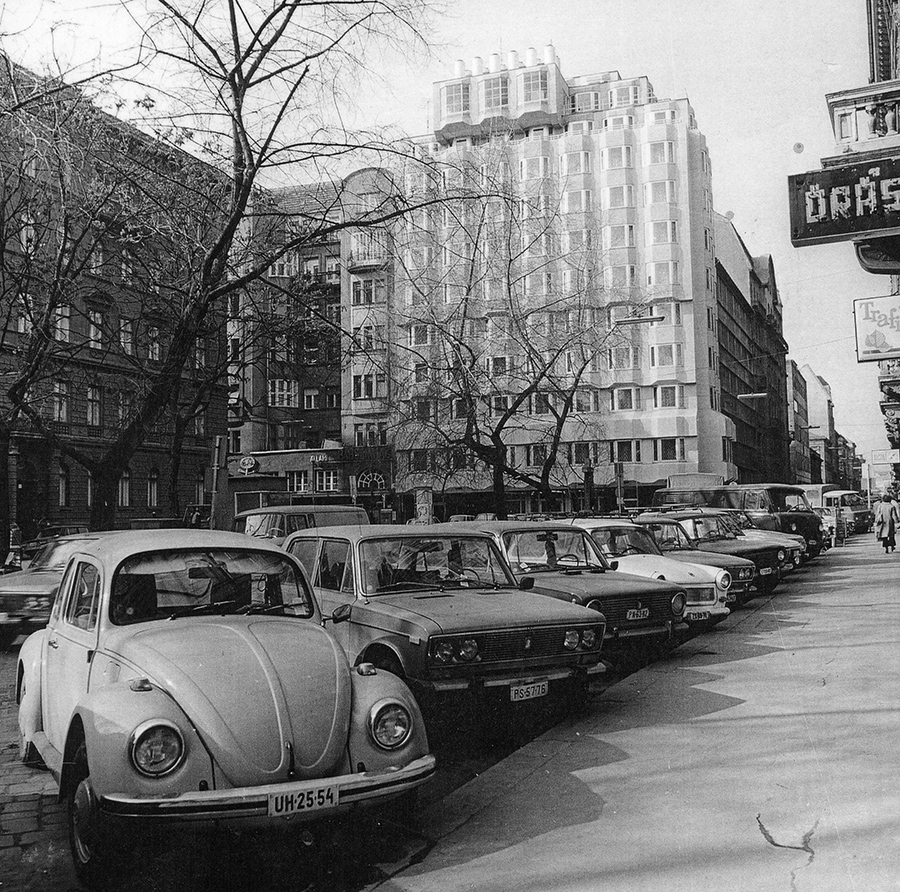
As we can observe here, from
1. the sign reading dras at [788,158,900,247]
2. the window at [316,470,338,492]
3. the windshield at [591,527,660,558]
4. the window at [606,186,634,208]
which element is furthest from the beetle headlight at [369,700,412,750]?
the window at [316,470,338,492]

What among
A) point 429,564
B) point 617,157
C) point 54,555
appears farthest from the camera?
point 617,157

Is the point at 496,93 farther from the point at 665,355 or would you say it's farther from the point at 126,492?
the point at 126,492

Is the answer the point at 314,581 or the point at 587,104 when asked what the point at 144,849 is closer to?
the point at 314,581

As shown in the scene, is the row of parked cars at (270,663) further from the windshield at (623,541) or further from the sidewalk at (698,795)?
the windshield at (623,541)

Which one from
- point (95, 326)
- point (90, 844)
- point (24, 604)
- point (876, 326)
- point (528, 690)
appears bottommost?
point (90, 844)

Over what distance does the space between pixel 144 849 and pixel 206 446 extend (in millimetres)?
49735

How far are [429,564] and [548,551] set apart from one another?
272cm

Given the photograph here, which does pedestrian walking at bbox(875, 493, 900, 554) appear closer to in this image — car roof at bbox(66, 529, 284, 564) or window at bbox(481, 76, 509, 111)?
car roof at bbox(66, 529, 284, 564)

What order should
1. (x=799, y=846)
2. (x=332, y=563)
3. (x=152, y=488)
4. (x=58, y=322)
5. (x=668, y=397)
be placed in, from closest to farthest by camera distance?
(x=799, y=846) → (x=332, y=563) → (x=58, y=322) → (x=152, y=488) → (x=668, y=397)

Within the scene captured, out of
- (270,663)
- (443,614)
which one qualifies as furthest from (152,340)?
(270,663)

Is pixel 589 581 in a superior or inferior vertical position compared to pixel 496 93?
inferior

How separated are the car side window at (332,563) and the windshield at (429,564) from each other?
0.73 feet

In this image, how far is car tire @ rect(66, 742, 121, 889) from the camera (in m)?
4.32

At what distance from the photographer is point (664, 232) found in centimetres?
5316
